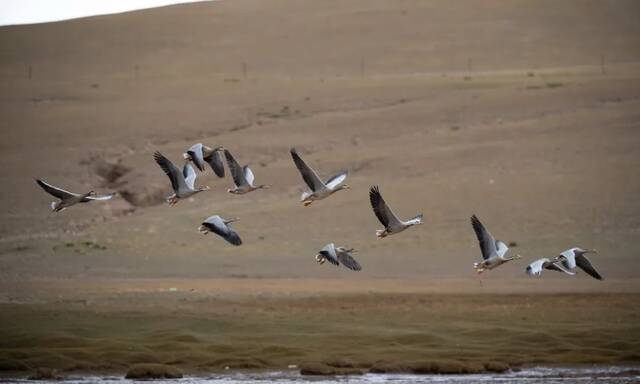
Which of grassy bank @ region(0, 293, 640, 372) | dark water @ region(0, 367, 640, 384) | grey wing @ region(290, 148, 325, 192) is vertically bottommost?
dark water @ region(0, 367, 640, 384)

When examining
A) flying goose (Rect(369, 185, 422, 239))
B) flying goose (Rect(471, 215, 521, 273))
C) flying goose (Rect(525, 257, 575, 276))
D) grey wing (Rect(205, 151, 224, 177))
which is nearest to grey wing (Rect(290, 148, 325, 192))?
flying goose (Rect(369, 185, 422, 239))

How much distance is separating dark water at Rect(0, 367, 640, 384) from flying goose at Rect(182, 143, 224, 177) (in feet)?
12.1

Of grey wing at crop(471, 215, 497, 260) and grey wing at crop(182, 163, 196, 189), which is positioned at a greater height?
grey wing at crop(182, 163, 196, 189)

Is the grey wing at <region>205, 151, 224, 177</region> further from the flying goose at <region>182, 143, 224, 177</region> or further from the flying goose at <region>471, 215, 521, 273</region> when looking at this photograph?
the flying goose at <region>471, 215, 521, 273</region>

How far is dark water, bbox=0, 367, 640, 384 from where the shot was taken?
73.0ft

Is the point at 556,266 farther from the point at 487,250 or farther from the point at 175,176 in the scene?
the point at 175,176

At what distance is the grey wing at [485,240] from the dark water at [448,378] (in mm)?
2557

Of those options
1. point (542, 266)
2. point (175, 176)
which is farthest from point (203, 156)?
point (542, 266)

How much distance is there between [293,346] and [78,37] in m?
67.3

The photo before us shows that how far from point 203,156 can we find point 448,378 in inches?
225

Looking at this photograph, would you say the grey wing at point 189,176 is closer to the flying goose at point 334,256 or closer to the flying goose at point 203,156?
the flying goose at point 203,156

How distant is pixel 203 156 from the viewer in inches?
863

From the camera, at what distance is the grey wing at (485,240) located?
20.3m

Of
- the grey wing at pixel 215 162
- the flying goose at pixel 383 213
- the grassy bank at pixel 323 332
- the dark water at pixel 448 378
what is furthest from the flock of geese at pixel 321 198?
the grassy bank at pixel 323 332
